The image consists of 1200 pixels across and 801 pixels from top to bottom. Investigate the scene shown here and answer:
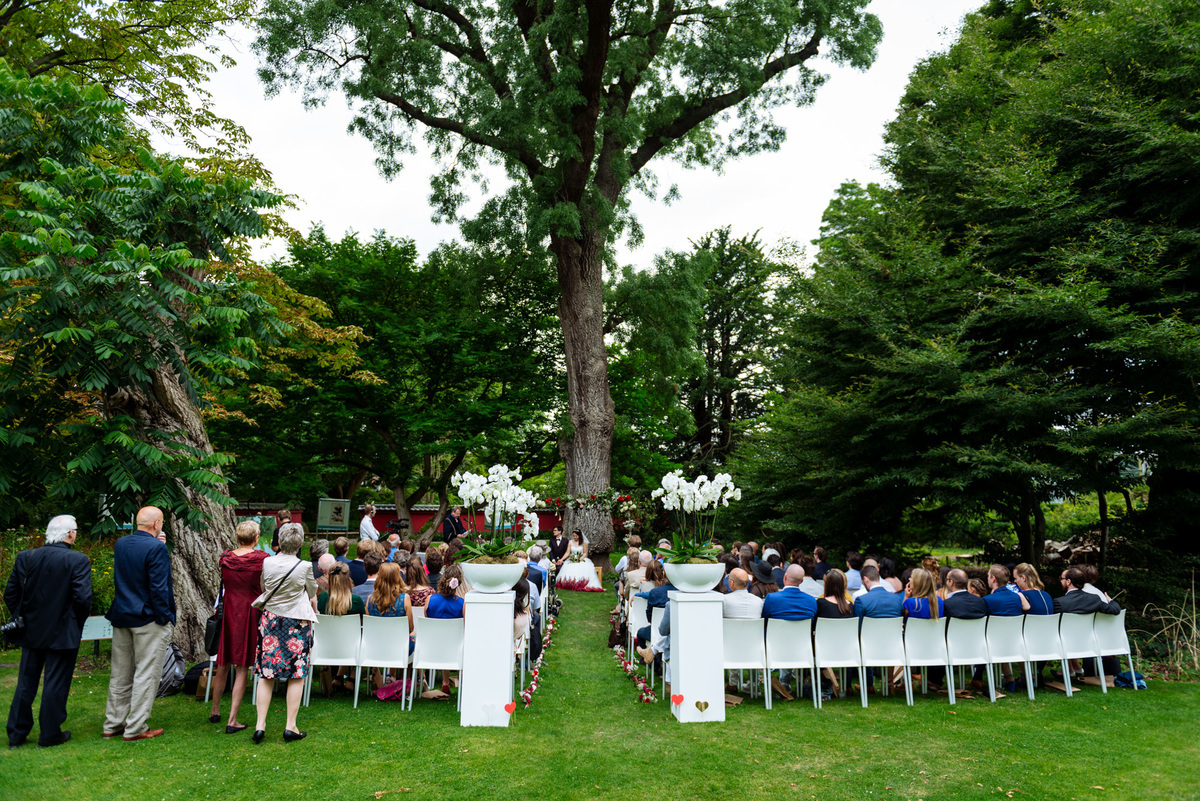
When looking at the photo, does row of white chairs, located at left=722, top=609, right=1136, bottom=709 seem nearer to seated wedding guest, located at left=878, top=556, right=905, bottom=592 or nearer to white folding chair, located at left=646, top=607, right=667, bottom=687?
white folding chair, located at left=646, top=607, right=667, bottom=687

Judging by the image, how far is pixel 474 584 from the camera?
19.8 feet

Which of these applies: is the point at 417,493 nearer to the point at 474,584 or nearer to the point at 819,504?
the point at 819,504

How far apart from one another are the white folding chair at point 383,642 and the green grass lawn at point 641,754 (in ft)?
1.47

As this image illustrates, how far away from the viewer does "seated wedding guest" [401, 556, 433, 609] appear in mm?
6928

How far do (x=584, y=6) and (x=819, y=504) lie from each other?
11.0 metres

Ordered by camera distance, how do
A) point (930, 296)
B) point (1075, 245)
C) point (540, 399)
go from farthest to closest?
point (540, 399), point (930, 296), point (1075, 245)

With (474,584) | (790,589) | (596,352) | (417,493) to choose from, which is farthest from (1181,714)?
(417,493)

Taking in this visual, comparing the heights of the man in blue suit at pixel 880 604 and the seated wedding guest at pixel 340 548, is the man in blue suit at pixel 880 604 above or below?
below

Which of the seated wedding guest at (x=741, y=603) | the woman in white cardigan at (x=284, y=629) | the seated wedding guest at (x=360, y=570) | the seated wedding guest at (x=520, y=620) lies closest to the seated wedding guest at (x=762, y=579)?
the seated wedding guest at (x=741, y=603)

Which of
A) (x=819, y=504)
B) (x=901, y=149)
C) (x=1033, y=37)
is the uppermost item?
(x=1033, y=37)

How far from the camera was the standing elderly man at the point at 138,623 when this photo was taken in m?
5.41

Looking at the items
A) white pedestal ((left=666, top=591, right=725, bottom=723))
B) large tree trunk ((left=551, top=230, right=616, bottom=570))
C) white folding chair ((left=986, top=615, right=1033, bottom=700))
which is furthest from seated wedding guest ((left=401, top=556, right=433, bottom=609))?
large tree trunk ((left=551, top=230, right=616, bottom=570))

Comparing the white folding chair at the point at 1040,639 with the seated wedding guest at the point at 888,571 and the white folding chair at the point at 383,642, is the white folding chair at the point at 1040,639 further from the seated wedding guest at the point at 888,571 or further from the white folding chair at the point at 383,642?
the white folding chair at the point at 383,642

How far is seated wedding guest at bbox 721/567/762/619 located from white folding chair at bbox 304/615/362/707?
11.1ft
